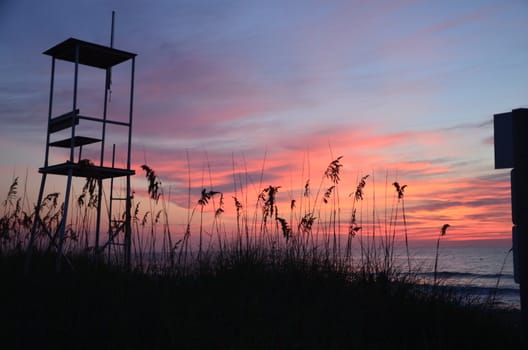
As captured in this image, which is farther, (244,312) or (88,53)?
(88,53)

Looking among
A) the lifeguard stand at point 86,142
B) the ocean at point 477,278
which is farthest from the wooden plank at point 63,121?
the ocean at point 477,278

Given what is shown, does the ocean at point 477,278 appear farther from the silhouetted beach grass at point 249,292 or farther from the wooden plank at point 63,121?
the wooden plank at point 63,121

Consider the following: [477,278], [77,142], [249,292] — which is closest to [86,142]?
[77,142]

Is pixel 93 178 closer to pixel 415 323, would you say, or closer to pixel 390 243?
pixel 390 243

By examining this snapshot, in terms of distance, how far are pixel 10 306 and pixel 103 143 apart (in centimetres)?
329

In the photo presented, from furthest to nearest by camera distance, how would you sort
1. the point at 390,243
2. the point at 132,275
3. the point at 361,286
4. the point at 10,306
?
the point at 390,243 → the point at 132,275 → the point at 361,286 → the point at 10,306

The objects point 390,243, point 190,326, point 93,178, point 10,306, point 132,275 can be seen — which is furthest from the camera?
point 93,178

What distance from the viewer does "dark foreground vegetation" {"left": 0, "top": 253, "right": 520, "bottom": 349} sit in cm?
381

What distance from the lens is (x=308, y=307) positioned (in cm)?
477

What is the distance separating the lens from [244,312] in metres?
4.46

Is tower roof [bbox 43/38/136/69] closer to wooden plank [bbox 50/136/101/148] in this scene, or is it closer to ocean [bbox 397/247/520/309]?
wooden plank [bbox 50/136/101/148]

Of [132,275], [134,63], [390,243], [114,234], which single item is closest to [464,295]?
[390,243]

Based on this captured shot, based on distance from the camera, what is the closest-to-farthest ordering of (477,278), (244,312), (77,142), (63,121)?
(244,312) < (63,121) < (77,142) < (477,278)

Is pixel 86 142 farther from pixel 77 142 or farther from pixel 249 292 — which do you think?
pixel 249 292
